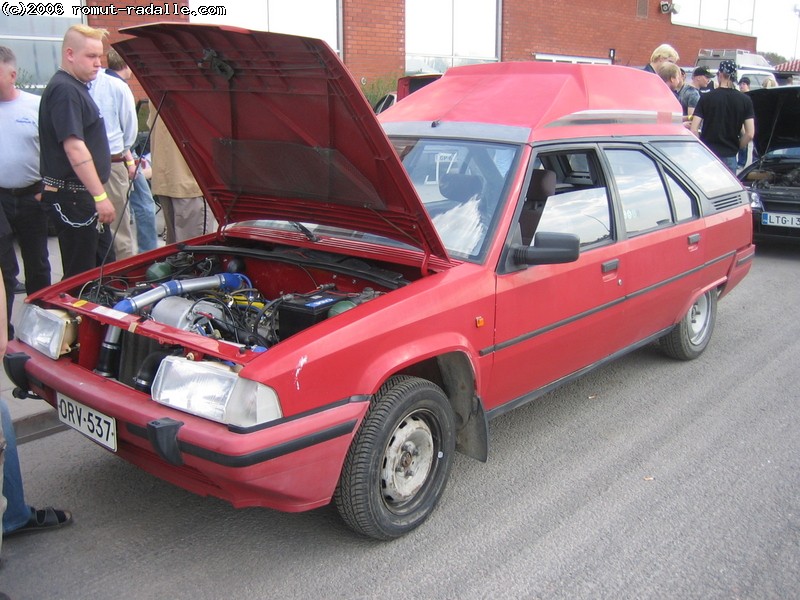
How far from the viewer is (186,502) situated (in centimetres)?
346

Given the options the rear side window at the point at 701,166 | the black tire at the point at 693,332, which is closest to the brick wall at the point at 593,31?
the rear side window at the point at 701,166

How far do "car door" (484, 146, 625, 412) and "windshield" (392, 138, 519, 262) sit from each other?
0.17 meters

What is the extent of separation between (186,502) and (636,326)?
272 cm

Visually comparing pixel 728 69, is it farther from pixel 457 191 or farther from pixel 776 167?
pixel 457 191

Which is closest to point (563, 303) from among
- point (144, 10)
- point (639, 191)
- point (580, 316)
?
point (580, 316)

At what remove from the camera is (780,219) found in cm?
847

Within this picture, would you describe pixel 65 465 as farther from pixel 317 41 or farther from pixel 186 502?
pixel 317 41

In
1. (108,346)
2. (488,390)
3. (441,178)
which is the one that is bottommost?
(488,390)

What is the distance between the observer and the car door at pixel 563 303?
11.5 feet

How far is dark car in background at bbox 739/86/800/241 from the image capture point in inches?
332

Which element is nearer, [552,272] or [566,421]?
[552,272]

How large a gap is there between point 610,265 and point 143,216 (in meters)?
4.69

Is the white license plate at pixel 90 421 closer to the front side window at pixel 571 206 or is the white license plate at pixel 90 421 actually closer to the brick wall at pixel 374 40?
the front side window at pixel 571 206

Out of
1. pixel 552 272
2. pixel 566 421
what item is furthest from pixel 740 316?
pixel 552 272
